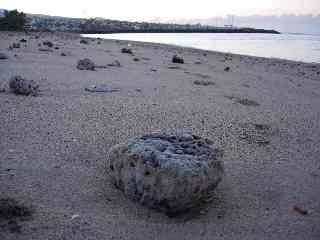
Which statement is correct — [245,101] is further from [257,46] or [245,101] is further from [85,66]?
[257,46]

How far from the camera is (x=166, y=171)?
3.30 metres

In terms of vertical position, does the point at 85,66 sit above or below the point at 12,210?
above

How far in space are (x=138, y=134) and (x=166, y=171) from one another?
229 centimetres

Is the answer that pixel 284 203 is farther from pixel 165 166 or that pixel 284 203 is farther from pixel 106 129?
pixel 106 129

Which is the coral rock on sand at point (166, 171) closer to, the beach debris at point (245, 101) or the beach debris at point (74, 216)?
the beach debris at point (74, 216)

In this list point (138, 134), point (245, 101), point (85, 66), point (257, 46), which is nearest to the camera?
point (138, 134)

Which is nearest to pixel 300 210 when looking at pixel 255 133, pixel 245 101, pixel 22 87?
pixel 255 133

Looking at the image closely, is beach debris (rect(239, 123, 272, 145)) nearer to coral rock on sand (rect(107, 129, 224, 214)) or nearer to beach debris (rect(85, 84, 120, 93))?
coral rock on sand (rect(107, 129, 224, 214))

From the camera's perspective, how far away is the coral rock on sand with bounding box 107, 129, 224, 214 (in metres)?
3.30

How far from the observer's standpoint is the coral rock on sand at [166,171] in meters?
3.30

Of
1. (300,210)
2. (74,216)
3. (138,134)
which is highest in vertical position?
(138,134)

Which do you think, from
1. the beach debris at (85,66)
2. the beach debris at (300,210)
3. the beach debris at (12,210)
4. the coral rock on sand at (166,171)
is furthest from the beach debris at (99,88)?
the beach debris at (300,210)

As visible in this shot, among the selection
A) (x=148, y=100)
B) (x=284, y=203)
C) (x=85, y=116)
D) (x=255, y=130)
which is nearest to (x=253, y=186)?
(x=284, y=203)

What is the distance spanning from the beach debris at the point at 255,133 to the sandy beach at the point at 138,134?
0.8 inches
